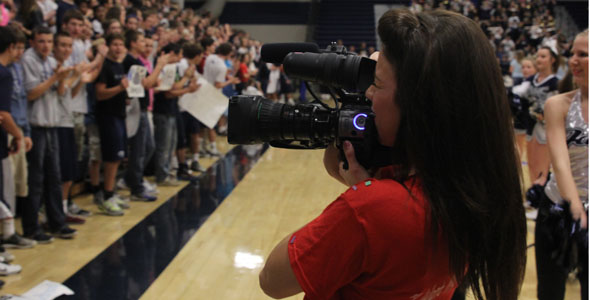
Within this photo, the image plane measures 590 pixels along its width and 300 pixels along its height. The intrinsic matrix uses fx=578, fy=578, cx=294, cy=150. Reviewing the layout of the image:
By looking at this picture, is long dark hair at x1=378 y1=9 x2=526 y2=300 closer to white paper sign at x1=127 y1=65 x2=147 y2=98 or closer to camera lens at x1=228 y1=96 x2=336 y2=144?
camera lens at x1=228 y1=96 x2=336 y2=144

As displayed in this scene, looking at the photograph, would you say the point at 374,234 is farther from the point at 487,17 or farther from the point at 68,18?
the point at 487,17

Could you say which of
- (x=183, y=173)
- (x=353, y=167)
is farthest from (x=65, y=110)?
(x=353, y=167)

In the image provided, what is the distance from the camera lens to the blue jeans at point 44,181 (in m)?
4.11

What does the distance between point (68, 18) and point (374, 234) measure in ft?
16.1

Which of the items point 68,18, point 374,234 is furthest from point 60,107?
point 374,234

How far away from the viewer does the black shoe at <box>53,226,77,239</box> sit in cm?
430

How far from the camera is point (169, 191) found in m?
6.06

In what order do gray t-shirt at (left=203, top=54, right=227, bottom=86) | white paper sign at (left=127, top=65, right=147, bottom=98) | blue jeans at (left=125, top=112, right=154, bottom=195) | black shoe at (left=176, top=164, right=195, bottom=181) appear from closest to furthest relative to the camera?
white paper sign at (left=127, top=65, right=147, bottom=98), blue jeans at (left=125, top=112, right=154, bottom=195), black shoe at (left=176, top=164, right=195, bottom=181), gray t-shirt at (left=203, top=54, right=227, bottom=86)

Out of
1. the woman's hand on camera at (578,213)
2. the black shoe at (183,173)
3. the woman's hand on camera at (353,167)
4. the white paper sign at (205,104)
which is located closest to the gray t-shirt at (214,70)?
the white paper sign at (205,104)

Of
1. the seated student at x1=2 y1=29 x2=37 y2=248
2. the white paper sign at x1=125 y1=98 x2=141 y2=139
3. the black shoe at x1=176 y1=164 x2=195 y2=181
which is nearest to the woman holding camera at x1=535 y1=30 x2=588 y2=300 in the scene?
the seated student at x1=2 y1=29 x2=37 y2=248

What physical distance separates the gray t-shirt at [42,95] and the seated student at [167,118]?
1805 mm

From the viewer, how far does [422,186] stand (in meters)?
0.93

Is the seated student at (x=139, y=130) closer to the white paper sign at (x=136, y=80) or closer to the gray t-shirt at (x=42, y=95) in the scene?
the white paper sign at (x=136, y=80)

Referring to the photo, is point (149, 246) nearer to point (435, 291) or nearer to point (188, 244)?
point (188, 244)
